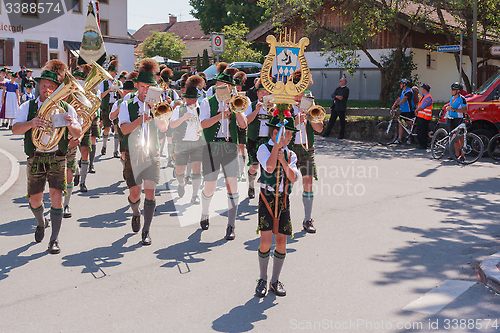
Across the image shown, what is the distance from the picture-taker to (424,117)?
1516cm

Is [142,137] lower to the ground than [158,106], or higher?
lower

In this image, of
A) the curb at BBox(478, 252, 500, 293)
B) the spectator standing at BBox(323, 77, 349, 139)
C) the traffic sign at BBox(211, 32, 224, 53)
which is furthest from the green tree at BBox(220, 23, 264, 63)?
the curb at BBox(478, 252, 500, 293)

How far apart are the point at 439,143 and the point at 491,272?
8726mm

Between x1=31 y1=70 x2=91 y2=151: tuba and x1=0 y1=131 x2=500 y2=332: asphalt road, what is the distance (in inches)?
48.9

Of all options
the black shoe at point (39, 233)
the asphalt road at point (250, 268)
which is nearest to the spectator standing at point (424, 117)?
A: the asphalt road at point (250, 268)

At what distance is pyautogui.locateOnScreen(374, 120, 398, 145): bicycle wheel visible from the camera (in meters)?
16.5

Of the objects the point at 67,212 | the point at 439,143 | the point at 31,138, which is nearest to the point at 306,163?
the point at 31,138

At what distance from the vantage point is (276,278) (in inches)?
189

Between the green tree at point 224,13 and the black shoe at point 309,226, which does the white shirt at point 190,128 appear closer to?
the black shoe at point 309,226

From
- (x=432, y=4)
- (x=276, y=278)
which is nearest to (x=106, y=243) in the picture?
(x=276, y=278)

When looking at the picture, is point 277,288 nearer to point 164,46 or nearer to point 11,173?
point 11,173

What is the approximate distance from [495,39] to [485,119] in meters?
8.86

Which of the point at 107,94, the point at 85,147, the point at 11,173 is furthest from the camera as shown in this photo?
the point at 107,94

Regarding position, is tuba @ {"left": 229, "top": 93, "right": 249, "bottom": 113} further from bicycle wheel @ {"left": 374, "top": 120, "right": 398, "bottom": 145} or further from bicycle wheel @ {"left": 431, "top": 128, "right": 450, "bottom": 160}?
bicycle wheel @ {"left": 374, "top": 120, "right": 398, "bottom": 145}
